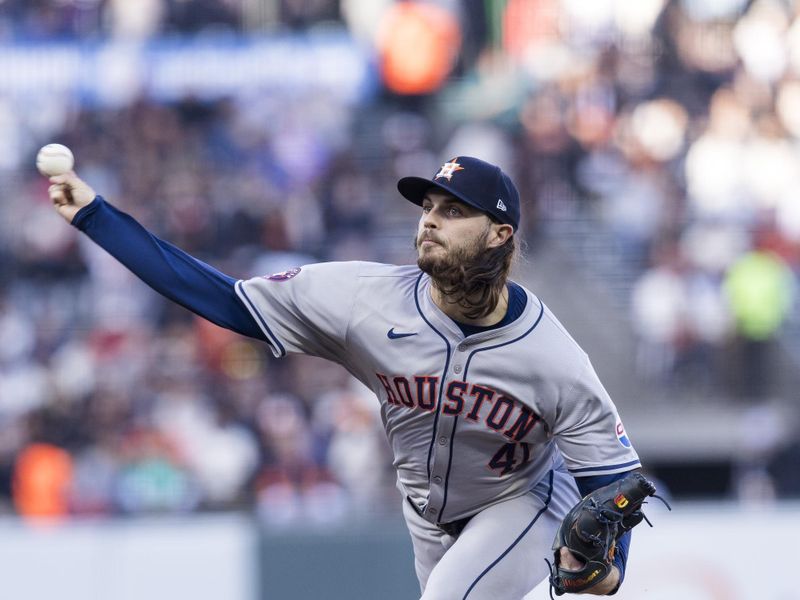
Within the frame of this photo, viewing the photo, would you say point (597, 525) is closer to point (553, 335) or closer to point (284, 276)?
point (553, 335)

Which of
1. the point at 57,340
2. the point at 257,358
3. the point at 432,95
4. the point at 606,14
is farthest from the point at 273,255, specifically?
the point at 606,14

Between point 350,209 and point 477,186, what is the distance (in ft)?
27.9

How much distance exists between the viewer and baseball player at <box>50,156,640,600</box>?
178 inches

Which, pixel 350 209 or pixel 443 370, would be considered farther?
pixel 350 209

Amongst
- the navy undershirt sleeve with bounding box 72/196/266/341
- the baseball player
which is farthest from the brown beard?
the navy undershirt sleeve with bounding box 72/196/266/341

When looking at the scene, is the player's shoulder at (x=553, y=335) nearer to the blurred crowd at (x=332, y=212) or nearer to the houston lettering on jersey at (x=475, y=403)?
the houston lettering on jersey at (x=475, y=403)

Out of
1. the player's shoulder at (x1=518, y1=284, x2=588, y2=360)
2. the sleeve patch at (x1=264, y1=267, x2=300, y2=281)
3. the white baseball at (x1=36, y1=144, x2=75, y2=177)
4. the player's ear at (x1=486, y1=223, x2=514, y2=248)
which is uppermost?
the white baseball at (x1=36, y1=144, x2=75, y2=177)

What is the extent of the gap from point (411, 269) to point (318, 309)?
374mm

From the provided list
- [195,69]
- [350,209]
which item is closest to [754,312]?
[350,209]

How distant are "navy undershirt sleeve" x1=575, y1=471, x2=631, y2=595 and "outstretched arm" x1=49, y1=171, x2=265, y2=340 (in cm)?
128

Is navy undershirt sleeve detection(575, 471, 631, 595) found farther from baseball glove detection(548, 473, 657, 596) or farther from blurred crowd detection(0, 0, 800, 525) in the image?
blurred crowd detection(0, 0, 800, 525)

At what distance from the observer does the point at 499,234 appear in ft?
15.0

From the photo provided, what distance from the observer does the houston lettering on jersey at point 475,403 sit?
15.0ft

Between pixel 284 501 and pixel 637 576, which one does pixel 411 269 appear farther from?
pixel 284 501
